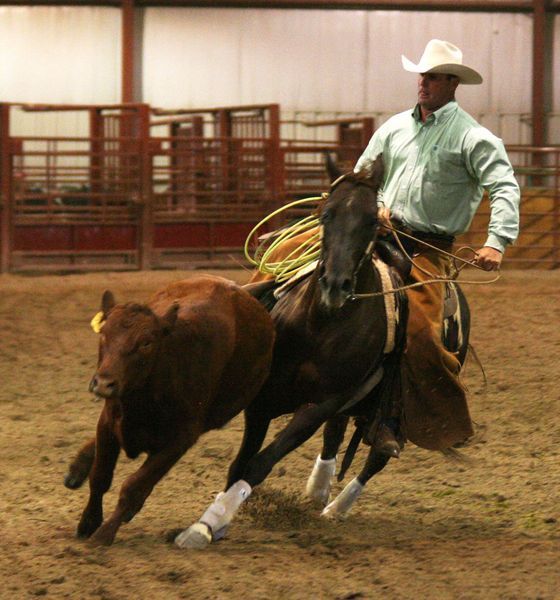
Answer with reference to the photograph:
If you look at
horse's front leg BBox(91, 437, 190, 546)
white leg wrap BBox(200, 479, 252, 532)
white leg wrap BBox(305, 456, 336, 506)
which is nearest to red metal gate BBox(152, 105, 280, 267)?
white leg wrap BBox(305, 456, 336, 506)

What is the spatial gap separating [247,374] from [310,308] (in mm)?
376

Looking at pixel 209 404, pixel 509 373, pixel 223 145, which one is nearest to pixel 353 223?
pixel 209 404

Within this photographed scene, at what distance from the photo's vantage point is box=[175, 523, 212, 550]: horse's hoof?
4051 mm

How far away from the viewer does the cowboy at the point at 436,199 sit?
15.6 ft

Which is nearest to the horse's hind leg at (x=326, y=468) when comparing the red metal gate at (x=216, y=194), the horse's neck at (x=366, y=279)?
the horse's neck at (x=366, y=279)

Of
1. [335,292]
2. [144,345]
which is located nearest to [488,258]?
[335,292]

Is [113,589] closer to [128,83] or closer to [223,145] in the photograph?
[223,145]

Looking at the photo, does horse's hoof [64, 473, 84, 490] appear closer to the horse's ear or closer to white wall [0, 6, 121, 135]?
the horse's ear

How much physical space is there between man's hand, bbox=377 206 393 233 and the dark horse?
0.71ft

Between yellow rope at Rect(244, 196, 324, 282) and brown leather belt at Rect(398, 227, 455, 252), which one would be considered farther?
brown leather belt at Rect(398, 227, 455, 252)

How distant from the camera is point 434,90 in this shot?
4.86m

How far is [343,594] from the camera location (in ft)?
11.7

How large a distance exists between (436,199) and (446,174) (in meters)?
0.11

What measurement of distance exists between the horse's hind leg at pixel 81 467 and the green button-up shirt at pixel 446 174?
1.52 m
